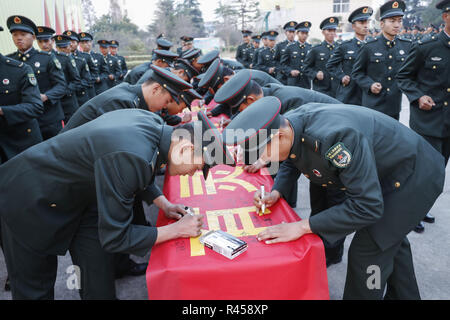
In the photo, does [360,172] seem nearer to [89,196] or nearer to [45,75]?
[89,196]

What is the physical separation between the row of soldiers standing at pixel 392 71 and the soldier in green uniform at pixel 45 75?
373 cm

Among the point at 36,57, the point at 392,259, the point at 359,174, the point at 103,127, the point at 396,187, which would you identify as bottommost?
the point at 392,259

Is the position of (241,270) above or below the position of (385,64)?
below

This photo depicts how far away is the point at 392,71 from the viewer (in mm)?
3623

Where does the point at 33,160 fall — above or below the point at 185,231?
above

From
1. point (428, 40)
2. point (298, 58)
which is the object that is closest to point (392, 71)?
point (428, 40)

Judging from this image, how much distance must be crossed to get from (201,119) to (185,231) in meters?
0.54

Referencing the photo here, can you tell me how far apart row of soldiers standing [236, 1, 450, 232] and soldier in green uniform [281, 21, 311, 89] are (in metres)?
0.19

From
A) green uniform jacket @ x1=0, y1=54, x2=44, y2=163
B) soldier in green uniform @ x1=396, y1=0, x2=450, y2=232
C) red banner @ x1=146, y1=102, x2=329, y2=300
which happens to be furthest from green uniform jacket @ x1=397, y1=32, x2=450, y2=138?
green uniform jacket @ x1=0, y1=54, x2=44, y2=163

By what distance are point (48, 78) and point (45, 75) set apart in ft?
0.15

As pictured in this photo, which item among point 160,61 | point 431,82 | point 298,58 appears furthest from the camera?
point 298,58

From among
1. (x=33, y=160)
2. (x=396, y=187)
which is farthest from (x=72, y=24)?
(x=396, y=187)

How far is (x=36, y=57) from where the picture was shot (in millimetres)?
3684
